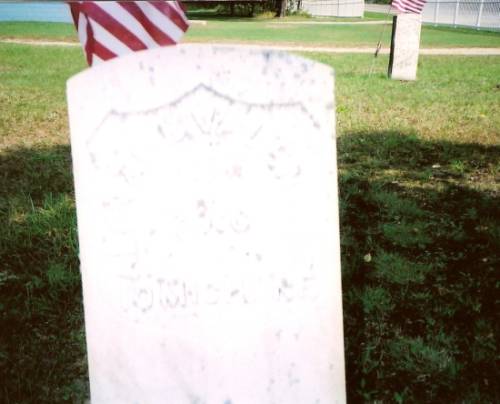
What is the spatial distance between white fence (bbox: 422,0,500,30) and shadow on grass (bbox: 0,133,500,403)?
70.8 ft

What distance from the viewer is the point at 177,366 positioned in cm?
138

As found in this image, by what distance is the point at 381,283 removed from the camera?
2.74 metres

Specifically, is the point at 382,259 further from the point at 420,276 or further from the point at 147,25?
the point at 147,25

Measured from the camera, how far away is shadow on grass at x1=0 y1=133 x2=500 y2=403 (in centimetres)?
210

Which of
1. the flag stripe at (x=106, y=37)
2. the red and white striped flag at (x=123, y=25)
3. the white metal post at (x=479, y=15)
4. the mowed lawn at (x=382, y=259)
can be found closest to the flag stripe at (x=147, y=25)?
the red and white striped flag at (x=123, y=25)

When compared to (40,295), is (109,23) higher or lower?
higher

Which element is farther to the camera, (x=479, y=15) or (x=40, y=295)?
(x=479, y=15)

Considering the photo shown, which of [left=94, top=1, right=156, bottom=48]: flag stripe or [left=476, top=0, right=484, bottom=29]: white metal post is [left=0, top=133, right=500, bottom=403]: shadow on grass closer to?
[left=94, top=1, right=156, bottom=48]: flag stripe

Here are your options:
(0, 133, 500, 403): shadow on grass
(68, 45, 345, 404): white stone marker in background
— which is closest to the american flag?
(0, 133, 500, 403): shadow on grass

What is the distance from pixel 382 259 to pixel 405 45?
6530mm

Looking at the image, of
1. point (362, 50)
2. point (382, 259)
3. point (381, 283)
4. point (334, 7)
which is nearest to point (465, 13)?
point (334, 7)

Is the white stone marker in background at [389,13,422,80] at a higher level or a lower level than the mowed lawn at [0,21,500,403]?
higher

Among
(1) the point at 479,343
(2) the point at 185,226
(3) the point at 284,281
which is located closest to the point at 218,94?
(2) the point at 185,226

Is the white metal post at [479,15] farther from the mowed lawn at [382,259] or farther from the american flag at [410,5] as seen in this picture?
the mowed lawn at [382,259]
